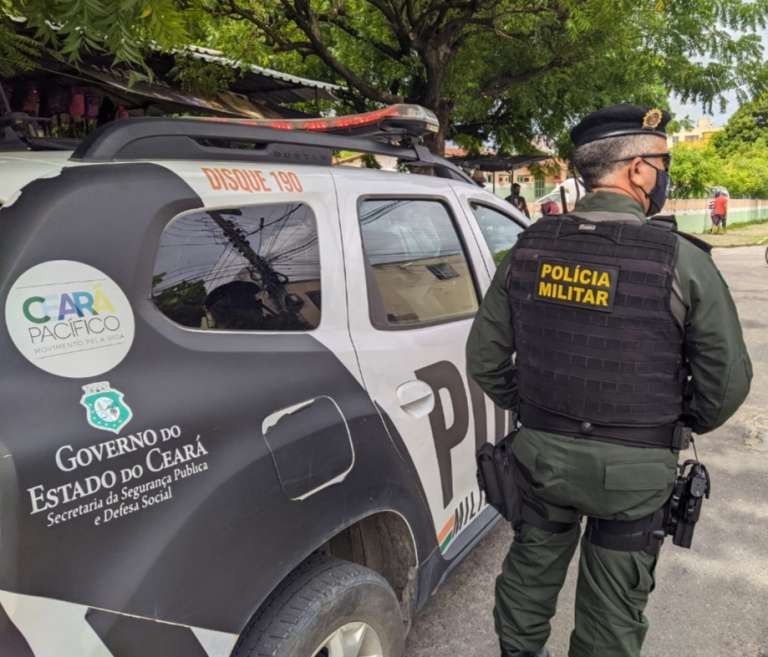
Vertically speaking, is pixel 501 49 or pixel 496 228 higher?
pixel 501 49

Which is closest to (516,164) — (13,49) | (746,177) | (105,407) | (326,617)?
(13,49)

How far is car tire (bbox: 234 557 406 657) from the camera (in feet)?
4.93

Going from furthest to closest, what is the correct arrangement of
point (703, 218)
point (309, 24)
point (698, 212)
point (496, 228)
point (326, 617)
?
point (703, 218) → point (698, 212) → point (309, 24) → point (496, 228) → point (326, 617)

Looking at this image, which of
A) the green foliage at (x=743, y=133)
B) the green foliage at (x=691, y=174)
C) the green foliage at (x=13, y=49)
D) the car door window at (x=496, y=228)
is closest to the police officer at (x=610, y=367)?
the car door window at (x=496, y=228)

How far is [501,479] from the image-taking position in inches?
82.4

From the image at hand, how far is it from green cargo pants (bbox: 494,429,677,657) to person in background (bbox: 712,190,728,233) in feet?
80.9

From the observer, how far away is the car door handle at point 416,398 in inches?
78.6

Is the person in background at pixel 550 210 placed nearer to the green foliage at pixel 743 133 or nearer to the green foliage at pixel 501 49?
the green foliage at pixel 501 49

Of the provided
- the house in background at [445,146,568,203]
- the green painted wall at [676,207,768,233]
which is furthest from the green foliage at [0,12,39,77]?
the green painted wall at [676,207,768,233]

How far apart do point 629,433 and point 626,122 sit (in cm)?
89

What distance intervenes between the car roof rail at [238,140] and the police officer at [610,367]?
68cm

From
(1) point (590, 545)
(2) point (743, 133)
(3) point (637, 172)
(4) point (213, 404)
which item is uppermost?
(2) point (743, 133)

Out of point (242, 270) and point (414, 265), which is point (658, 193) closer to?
point (414, 265)

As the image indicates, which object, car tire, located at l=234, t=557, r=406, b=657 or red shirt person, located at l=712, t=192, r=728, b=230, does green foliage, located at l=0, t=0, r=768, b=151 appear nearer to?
car tire, located at l=234, t=557, r=406, b=657
